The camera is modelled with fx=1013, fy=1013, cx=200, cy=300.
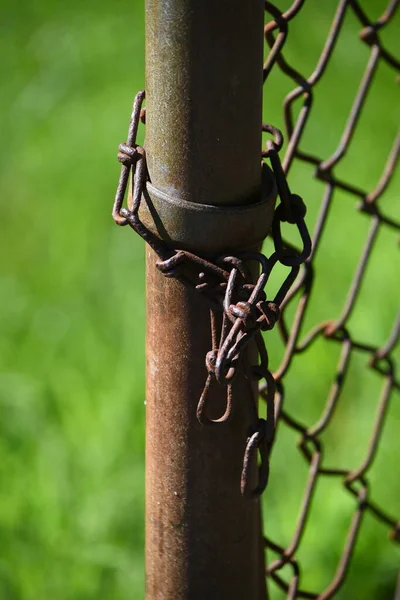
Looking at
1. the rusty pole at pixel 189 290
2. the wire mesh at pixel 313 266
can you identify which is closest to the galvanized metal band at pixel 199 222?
the rusty pole at pixel 189 290

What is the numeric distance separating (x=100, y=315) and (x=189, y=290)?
1.82 m

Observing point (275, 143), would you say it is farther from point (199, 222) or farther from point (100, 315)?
point (100, 315)

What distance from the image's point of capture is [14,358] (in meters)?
2.57

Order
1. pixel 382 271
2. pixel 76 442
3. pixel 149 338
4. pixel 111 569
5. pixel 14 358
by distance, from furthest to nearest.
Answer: pixel 382 271
pixel 14 358
pixel 76 442
pixel 111 569
pixel 149 338

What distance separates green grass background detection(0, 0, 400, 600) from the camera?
1.97 metres

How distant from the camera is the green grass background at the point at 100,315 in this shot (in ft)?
6.46

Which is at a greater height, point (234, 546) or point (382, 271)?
point (382, 271)

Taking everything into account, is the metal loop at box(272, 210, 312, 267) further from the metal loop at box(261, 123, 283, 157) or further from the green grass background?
the green grass background

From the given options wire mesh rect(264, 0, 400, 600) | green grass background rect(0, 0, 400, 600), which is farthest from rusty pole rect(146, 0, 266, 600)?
→ green grass background rect(0, 0, 400, 600)

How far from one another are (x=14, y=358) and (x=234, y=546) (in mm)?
1620

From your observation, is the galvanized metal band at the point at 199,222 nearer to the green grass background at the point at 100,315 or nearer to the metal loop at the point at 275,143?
the metal loop at the point at 275,143

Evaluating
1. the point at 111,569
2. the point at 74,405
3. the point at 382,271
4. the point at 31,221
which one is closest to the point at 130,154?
the point at 111,569

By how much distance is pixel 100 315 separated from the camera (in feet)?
8.93

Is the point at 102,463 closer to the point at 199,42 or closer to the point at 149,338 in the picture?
the point at 149,338
